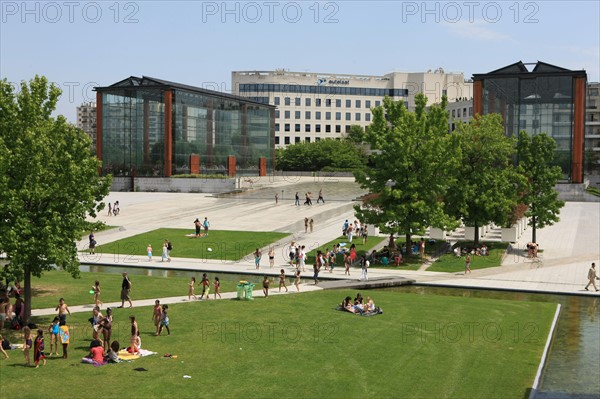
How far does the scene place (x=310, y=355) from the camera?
2456 cm

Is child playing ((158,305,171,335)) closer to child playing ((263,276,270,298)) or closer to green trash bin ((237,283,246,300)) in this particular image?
green trash bin ((237,283,246,300))

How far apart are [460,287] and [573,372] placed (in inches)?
652

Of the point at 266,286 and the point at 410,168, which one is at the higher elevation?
the point at 410,168

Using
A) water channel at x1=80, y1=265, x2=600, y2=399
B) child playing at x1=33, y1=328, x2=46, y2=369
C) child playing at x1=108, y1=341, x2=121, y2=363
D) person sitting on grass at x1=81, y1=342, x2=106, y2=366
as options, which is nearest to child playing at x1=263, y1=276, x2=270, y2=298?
water channel at x1=80, y1=265, x2=600, y2=399

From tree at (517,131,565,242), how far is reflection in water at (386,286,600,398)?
585 inches

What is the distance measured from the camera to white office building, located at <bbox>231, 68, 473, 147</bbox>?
561ft

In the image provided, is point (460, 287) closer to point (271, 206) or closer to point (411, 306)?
point (411, 306)

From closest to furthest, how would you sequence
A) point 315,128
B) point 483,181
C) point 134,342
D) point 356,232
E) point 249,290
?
point 134,342 < point 249,290 < point 483,181 < point 356,232 < point 315,128

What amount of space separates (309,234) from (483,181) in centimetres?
1612

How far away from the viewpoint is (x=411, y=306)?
34031mm

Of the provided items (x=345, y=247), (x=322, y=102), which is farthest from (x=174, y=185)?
(x=322, y=102)

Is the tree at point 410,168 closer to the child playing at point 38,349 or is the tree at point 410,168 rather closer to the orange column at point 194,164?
the child playing at point 38,349

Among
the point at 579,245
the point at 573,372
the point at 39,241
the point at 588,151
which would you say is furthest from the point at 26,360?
the point at 588,151

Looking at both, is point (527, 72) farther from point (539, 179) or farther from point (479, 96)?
point (539, 179)
